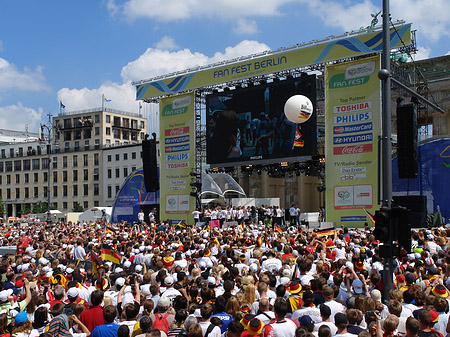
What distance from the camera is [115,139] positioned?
287 feet

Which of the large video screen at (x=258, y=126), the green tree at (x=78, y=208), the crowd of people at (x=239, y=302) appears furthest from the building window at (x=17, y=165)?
the crowd of people at (x=239, y=302)

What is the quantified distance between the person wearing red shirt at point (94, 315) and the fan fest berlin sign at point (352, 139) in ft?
69.1

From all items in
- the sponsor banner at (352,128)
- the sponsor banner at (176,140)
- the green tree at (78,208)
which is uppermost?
the sponsor banner at (176,140)

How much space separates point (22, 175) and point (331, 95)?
253 feet

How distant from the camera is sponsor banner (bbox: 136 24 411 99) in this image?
2623 cm

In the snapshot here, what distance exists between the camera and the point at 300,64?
1150 inches

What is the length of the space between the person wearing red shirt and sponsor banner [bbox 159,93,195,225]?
27499 mm

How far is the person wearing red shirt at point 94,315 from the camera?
→ 6746 mm

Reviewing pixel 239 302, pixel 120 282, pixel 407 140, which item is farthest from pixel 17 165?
pixel 239 302

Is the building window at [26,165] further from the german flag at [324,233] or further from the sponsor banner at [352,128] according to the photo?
the german flag at [324,233]

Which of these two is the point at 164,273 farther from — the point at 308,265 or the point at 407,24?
the point at 407,24

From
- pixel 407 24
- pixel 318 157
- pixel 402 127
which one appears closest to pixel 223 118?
pixel 318 157

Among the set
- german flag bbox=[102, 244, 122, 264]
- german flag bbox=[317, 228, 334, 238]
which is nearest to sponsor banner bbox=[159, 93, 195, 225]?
german flag bbox=[317, 228, 334, 238]

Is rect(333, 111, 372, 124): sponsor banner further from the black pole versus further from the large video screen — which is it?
the black pole
